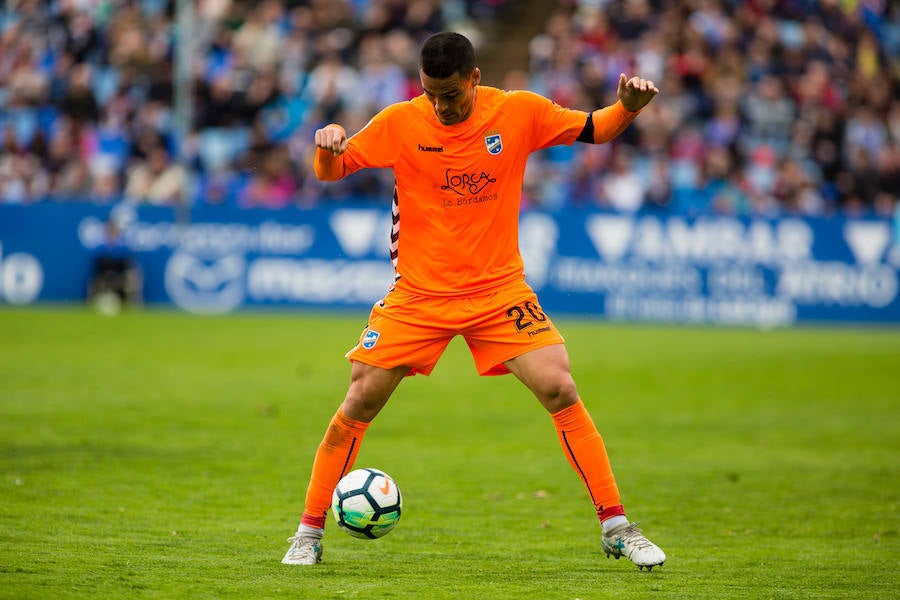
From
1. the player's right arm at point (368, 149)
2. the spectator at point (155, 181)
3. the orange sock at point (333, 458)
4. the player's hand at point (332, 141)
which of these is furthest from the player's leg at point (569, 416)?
the spectator at point (155, 181)

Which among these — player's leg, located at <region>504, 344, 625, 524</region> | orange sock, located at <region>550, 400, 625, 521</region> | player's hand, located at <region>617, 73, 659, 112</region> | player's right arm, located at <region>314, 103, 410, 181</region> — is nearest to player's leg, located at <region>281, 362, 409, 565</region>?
player's leg, located at <region>504, 344, 625, 524</region>

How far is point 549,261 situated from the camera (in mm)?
21672

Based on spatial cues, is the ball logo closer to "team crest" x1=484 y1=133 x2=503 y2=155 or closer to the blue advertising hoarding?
the blue advertising hoarding

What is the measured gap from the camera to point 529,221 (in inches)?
850

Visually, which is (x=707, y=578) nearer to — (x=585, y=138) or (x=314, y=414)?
(x=585, y=138)

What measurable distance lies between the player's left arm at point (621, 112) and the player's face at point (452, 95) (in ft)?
2.06

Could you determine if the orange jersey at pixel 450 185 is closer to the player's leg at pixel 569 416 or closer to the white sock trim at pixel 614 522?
the player's leg at pixel 569 416

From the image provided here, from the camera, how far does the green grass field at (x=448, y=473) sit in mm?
5891

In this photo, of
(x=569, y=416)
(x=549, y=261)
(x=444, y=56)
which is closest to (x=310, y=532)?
(x=569, y=416)

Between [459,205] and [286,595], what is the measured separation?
2.13 metres

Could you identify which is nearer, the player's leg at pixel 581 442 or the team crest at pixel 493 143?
the player's leg at pixel 581 442

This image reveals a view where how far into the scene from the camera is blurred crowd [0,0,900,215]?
2284cm

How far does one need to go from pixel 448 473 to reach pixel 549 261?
1294 cm

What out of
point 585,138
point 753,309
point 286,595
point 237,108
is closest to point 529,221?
point 753,309
